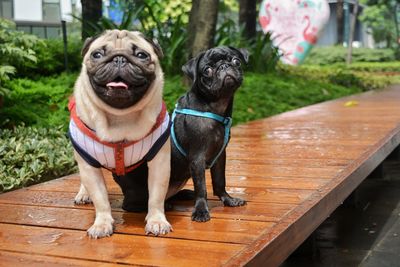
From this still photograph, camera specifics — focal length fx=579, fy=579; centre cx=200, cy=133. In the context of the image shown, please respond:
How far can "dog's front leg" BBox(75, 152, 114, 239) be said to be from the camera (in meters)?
2.54

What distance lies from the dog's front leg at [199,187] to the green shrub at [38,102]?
3756mm

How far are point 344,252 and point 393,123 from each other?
2.69 meters

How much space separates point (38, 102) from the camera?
696 cm

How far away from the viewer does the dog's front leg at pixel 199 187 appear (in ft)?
8.96

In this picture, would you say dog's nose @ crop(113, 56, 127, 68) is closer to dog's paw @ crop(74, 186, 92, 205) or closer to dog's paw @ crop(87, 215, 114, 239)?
dog's paw @ crop(87, 215, 114, 239)

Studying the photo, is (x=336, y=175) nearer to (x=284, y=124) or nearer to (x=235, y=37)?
(x=284, y=124)

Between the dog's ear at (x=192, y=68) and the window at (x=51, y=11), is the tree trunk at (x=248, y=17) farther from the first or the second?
the dog's ear at (x=192, y=68)

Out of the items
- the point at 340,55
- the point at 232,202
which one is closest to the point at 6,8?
the point at 232,202

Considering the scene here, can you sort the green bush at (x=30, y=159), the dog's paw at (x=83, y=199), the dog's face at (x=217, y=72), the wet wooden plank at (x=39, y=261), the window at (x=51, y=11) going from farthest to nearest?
1. the window at (x=51, y=11)
2. the green bush at (x=30, y=159)
3. the dog's paw at (x=83, y=199)
4. the dog's face at (x=217, y=72)
5. the wet wooden plank at (x=39, y=261)

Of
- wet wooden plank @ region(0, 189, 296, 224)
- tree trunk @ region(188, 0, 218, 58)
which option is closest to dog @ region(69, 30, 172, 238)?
wet wooden plank @ region(0, 189, 296, 224)

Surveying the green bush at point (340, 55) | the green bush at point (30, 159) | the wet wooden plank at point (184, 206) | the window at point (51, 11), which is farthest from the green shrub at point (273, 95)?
the green bush at point (340, 55)

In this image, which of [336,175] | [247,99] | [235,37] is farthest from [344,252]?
[235,37]

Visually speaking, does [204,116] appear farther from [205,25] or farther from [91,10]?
[91,10]

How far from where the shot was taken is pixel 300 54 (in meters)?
18.0
